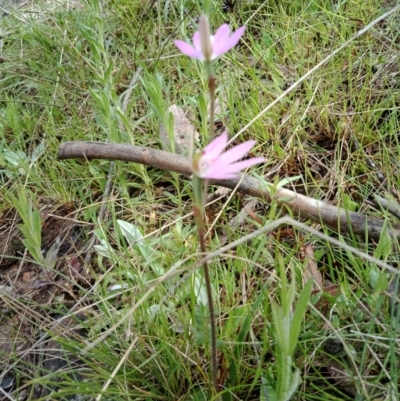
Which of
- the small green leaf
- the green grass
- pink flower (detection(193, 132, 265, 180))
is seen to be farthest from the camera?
the green grass

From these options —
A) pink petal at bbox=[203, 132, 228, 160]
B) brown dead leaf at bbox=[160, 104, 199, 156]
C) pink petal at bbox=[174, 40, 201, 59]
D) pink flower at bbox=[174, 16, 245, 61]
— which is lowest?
pink petal at bbox=[203, 132, 228, 160]

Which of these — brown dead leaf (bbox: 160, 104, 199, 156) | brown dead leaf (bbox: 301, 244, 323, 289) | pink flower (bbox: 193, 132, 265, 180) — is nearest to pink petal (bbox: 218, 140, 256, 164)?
pink flower (bbox: 193, 132, 265, 180)

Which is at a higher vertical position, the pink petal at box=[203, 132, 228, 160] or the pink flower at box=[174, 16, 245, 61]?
the pink flower at box=[174, 16, 245, 61]

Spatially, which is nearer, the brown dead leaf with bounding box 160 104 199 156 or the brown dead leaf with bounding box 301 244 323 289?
the brown dead leaf with bounding box 301 244 323 289

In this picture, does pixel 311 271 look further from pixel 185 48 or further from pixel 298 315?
pixel 185 48

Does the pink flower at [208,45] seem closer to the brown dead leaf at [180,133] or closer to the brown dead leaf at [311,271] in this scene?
the brown dead leaf at [311,271]

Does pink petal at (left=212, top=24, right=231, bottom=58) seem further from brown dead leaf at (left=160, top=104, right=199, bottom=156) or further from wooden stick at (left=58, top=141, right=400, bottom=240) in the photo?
brown dead leaf at (left=160, top=104, right=199, bottom=156)
